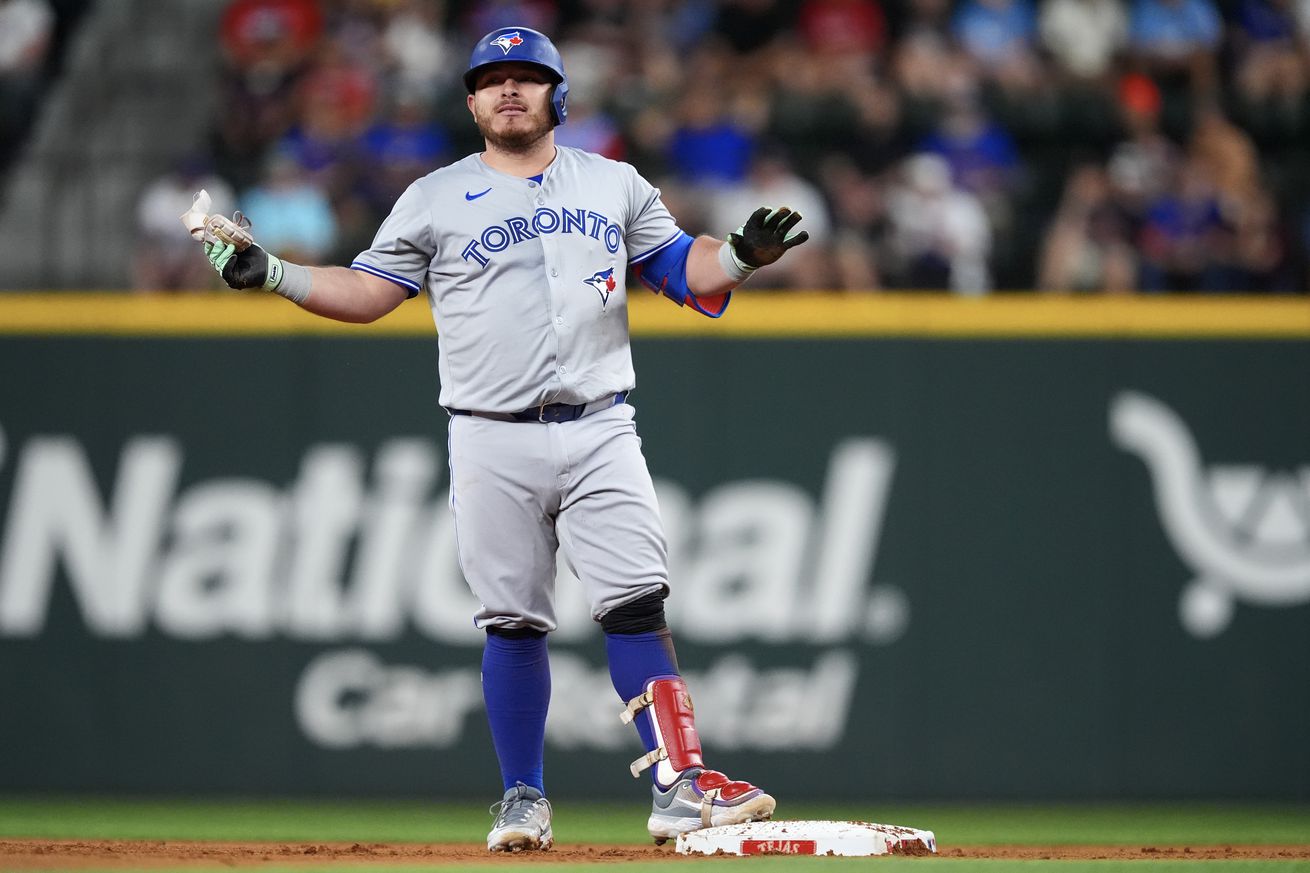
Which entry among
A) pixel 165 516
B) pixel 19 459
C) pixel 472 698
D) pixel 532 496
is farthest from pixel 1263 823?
pixel 19 459

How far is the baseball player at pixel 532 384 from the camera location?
520 centimetres

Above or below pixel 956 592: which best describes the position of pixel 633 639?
below

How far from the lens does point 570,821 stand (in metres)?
7.57

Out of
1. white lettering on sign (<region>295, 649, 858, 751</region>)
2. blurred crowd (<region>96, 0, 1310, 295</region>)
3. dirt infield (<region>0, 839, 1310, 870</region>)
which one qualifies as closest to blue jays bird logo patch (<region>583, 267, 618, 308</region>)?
dirt infield (<region>0, 839, 1310, 870</region>)

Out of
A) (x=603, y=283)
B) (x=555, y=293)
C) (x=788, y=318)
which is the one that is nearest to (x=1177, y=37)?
(x=788, y=318)

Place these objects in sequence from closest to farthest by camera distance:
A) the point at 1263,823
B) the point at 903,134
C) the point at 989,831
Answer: the point at 989,831 < the point at 1263,823 < the point at 903,134

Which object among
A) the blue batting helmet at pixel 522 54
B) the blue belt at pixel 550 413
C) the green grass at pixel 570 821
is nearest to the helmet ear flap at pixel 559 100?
the blue batting helmet at pixel 522 54

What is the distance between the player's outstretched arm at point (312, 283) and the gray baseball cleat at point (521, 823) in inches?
55.3

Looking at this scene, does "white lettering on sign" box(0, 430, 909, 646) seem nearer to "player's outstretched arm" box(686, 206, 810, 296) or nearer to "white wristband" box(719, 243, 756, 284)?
"player's outstretched arm" box(686, 206, 810, 296)

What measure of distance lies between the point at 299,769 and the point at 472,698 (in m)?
0.84

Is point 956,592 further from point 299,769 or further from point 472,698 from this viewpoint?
point 299,769

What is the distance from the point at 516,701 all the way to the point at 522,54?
1811 millimetres

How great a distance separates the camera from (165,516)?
8.58 metres

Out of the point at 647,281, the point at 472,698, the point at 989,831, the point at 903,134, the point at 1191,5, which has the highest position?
the point at 1191,5
